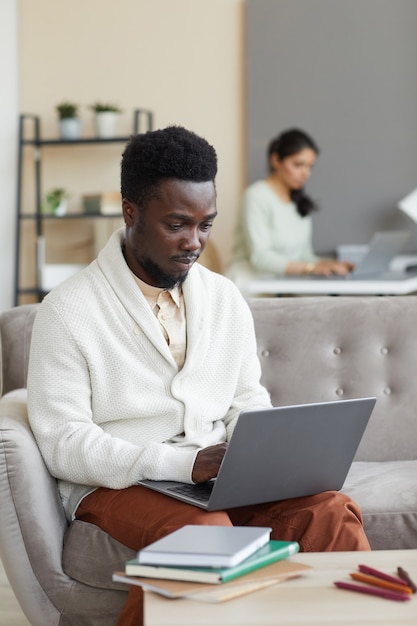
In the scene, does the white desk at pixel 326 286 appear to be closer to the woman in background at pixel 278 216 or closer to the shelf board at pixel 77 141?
the woman in background at pixel 278 216

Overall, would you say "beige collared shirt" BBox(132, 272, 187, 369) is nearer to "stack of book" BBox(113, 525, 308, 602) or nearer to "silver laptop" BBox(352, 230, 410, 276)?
"stack of book" BBox(113, 525, 308, 602)

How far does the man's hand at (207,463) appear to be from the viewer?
1.67m

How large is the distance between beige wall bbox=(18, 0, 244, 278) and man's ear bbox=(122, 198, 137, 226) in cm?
361

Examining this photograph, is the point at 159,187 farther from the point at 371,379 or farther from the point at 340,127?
the point at 340,127

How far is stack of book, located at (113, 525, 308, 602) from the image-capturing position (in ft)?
4.09

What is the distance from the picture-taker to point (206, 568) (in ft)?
4.14

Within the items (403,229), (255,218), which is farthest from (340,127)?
(255,218)

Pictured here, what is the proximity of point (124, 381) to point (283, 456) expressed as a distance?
1.27 feet

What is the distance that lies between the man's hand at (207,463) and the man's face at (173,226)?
356mm

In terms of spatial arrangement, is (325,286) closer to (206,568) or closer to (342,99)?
(342,99)

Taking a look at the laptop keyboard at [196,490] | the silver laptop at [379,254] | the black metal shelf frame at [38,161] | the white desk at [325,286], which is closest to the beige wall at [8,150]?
the black metal shelf frame at [38,161]

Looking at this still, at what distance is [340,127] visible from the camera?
5328 millimetres

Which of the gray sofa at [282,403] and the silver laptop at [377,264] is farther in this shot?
the silver laptop at [377,264]

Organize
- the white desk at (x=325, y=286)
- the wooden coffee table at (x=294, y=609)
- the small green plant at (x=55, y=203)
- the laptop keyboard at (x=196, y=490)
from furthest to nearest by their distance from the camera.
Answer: the small green plant at (x=55, y=203) → the white desk at (x=325, y=286) → the laptop keyboard at (x=196, y=490) → the wooden coffee table at (x=294, y=609)
